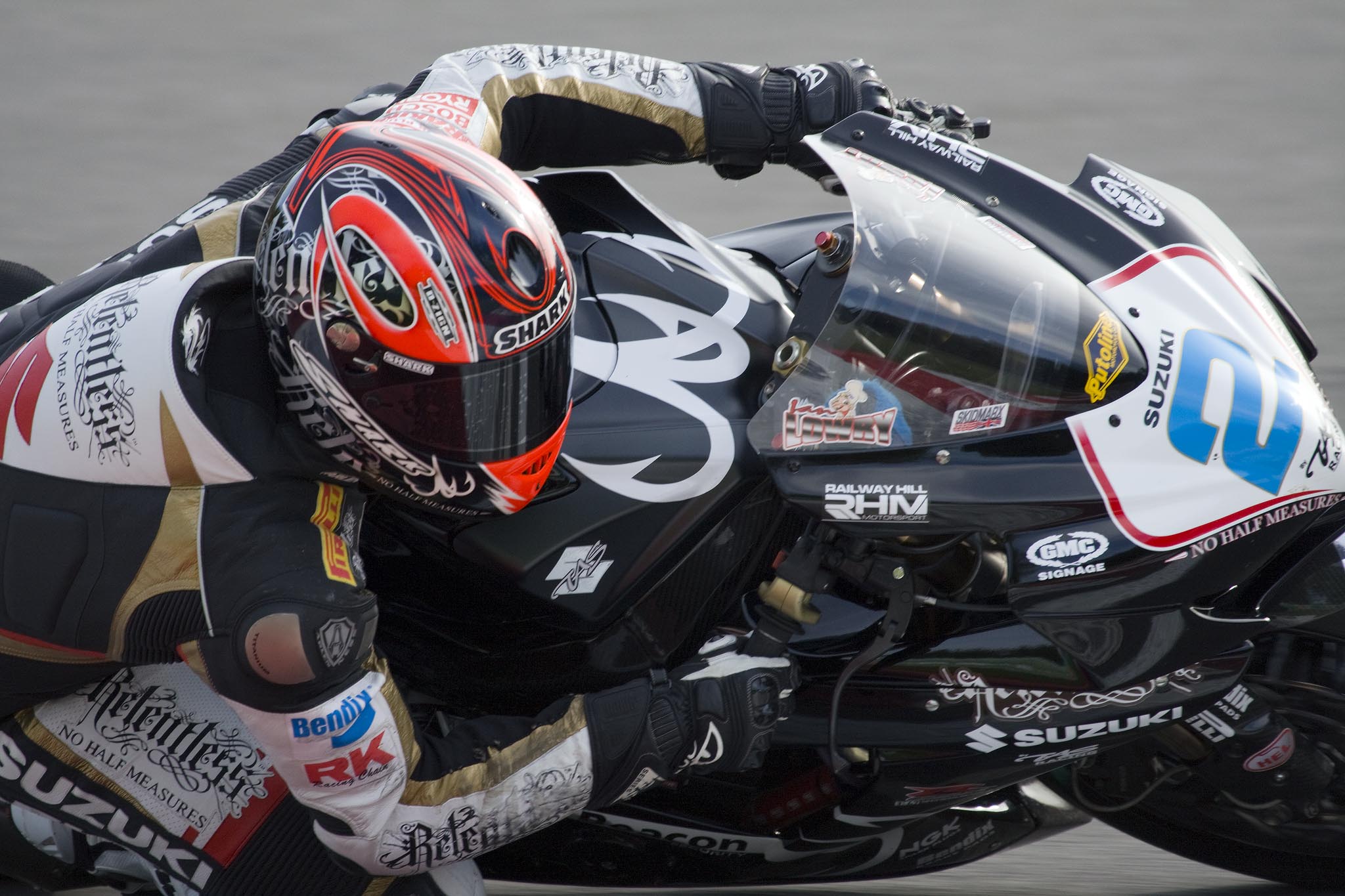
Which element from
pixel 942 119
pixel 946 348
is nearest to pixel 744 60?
pixel 942 119

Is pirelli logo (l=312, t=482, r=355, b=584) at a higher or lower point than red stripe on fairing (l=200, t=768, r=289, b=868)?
higher

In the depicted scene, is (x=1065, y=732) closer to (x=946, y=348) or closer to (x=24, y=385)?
(x=946, y=348)

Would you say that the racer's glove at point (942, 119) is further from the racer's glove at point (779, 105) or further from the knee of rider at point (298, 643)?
the knee of rider at point (298, 643)

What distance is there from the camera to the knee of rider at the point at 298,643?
79.0 inches

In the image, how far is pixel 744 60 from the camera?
626cm

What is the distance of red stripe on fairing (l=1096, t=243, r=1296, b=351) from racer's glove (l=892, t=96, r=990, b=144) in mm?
508

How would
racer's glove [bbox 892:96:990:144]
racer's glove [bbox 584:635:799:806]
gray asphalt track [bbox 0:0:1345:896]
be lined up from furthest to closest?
gray asphalt track [bbox 0:0:1345:896] < racer's glove [bbox 892:96:990:144] < racer's glove [bbox 584:635:799:806]

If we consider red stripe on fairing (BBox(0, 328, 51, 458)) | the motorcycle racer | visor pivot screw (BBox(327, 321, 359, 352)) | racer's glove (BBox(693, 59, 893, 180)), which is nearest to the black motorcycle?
the motorcycle racer

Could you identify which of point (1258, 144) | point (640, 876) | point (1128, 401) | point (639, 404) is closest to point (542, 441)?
point (639, 404)

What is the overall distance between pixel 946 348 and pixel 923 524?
0.25 meters

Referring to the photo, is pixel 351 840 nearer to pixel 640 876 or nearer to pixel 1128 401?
pixel 640 876

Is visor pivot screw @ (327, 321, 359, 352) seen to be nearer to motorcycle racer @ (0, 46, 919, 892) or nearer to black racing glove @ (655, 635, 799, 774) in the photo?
motorcycle racer @ (0, 46, 919, 892)

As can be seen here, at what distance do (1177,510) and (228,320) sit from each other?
1385 mm

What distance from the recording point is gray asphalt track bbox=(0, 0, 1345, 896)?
548 cm
